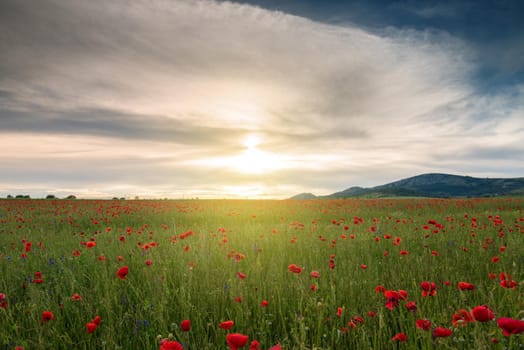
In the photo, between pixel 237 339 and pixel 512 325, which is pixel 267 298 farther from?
pixel 512 325

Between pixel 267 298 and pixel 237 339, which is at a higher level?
pixel 237 339

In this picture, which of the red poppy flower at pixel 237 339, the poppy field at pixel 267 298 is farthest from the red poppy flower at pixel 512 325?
the red poppy flower at pixel 237 339

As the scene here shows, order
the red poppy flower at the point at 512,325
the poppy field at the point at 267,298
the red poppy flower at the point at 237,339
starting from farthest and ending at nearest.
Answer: the poppy field at the point at 267,298 < the red poppy flower at the point at 512,325 < the red poppy flower at the point at 237,339

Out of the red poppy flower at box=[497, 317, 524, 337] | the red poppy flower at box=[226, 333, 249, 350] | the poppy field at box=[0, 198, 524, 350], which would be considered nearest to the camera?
the red poppy flower at box=[226, 333, 249, 350]

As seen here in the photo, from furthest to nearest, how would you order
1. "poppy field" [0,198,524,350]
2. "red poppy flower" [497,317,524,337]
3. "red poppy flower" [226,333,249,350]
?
"poppy field" [0,198,524,350] → "red poppy flower" [497,317,524,337] → "red poppy flower" [226,333,249,350]

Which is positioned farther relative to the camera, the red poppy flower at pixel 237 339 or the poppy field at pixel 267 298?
the poppy field at pixel 267 298

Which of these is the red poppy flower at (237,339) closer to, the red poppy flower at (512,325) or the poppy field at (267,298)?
the poppy field at (267,298)

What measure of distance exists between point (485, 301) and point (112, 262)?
5053 mm

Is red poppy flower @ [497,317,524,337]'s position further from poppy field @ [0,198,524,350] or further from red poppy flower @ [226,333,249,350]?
red poppy flower @ [226,333,249,350]

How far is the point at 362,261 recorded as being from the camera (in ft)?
17.0

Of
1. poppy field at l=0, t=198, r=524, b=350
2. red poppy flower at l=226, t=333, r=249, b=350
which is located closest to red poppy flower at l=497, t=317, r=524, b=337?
poppy field at l=0, t=198, r=524, b=350

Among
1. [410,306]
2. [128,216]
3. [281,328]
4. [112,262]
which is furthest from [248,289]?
[128,216]

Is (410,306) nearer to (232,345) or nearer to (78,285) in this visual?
(232,345)

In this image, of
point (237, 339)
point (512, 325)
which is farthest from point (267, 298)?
point (512, 325)
